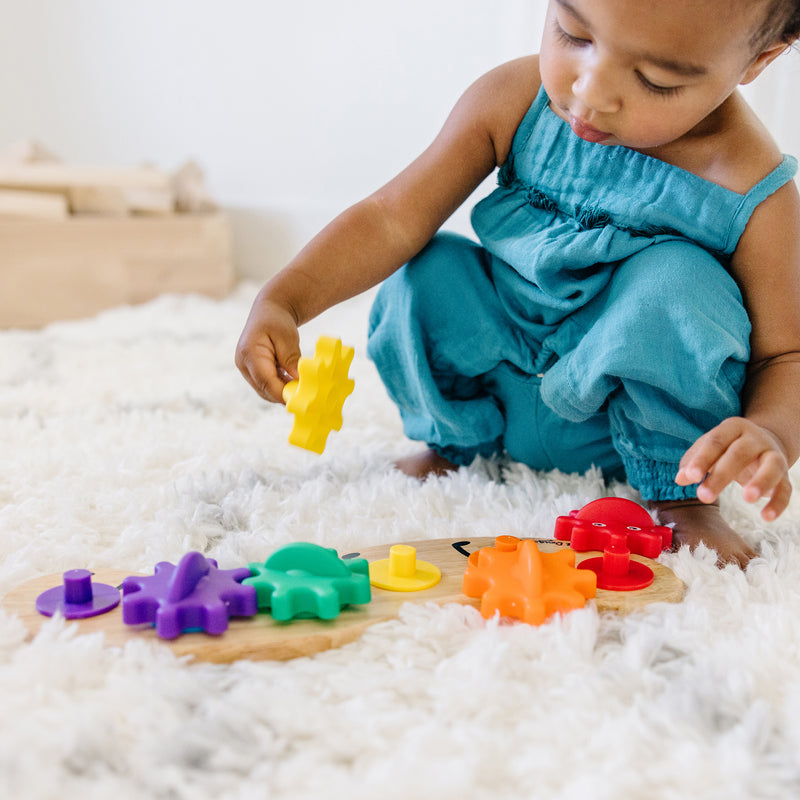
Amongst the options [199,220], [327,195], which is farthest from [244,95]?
[199,220]

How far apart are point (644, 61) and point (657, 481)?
35 centimetres

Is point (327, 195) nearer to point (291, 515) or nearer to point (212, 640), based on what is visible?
point (291, 515)

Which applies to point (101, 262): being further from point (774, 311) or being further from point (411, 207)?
point (774, 311)

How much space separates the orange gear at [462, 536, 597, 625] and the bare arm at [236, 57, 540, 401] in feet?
0.95

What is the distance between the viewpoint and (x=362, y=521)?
2.35 ft

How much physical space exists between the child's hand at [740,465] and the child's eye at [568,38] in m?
0.29

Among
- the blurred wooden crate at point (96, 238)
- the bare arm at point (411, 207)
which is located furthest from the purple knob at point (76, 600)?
the blurred wooden crate at point (96, 238)

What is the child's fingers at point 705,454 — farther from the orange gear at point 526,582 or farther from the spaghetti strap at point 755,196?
the spaghetti strap at point 755,196

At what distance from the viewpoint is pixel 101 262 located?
166cm

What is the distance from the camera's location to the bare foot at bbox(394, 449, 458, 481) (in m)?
0.86

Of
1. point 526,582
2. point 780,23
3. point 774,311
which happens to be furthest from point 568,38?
point 526,582

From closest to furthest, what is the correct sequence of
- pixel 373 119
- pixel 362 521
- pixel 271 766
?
pixel 271 766
pixel 362 521
pixel 373 119

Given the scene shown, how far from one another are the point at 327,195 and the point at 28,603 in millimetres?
1613

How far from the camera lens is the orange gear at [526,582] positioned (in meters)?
0.56
